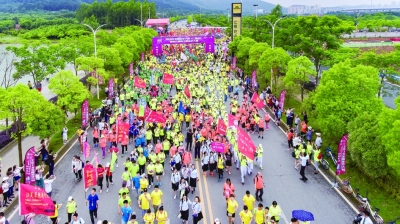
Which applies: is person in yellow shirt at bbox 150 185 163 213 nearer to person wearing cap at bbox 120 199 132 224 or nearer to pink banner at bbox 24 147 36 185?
person wearing cap at bbox 120 199 132 224

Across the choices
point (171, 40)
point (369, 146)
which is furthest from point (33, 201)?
point (171, 40)

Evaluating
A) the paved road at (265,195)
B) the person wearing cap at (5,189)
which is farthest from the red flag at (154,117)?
the person wearing cap at (5,189)

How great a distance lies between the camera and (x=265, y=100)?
28.0 metres

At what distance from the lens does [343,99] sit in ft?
53.9

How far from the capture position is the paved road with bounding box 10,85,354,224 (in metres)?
12.1

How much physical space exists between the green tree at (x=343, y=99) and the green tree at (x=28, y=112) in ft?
38.1

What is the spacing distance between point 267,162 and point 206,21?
106019 mm

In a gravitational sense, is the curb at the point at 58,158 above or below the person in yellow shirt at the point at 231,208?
below

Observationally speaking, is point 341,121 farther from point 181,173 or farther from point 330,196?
point 181,173

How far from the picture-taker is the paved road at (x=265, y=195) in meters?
12.1

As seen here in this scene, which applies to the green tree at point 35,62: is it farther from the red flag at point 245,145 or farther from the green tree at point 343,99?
the green tree at point 343,99

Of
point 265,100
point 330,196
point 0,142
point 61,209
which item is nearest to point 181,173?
point 61,209

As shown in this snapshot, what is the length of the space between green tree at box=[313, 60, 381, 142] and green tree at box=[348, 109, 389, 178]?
1452mm

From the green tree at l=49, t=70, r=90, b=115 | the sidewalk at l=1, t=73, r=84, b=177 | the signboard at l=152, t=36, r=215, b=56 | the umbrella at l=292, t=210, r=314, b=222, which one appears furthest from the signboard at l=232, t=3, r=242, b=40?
the umbrella at l=292, t=210, r=314, b=222
